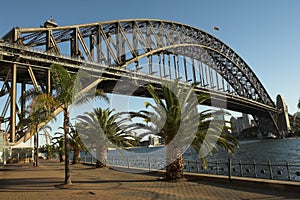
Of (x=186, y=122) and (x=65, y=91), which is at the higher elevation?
(x=65, y=91)

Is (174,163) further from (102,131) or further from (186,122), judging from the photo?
(102,131)

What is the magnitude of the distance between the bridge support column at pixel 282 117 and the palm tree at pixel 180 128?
116174 millimetres

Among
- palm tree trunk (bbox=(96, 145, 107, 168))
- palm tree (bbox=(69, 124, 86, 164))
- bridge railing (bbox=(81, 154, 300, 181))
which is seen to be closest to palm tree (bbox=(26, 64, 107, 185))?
bridge railing (bbox=(81, 154, 300, 181))

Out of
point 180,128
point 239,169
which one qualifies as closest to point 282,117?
point 239,169

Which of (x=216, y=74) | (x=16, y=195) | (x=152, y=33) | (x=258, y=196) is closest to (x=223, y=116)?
(x=258, y=196)

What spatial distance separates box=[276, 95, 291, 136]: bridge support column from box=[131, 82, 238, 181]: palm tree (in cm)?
11617

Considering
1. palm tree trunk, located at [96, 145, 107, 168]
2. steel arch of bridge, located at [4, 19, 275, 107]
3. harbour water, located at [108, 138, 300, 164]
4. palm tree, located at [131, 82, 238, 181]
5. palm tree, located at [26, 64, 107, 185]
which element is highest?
steel arch of bridge, located at [4, 19, 275, 107]

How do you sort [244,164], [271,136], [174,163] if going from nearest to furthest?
[244,164], [174,163], [271,136]

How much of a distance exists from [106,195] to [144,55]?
52486mm

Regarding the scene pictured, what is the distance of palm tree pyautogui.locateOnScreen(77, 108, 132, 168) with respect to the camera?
27.7 m

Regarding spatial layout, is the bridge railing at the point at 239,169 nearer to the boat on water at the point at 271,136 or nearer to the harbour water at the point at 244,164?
the harbour water at the point at 244,164

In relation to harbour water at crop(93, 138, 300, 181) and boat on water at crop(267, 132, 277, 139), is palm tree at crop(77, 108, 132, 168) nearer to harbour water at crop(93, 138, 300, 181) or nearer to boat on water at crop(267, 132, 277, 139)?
harbour water at crop(93, 138, 300, 181)

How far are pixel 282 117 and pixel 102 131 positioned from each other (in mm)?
114240

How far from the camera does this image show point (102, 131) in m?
28.0
